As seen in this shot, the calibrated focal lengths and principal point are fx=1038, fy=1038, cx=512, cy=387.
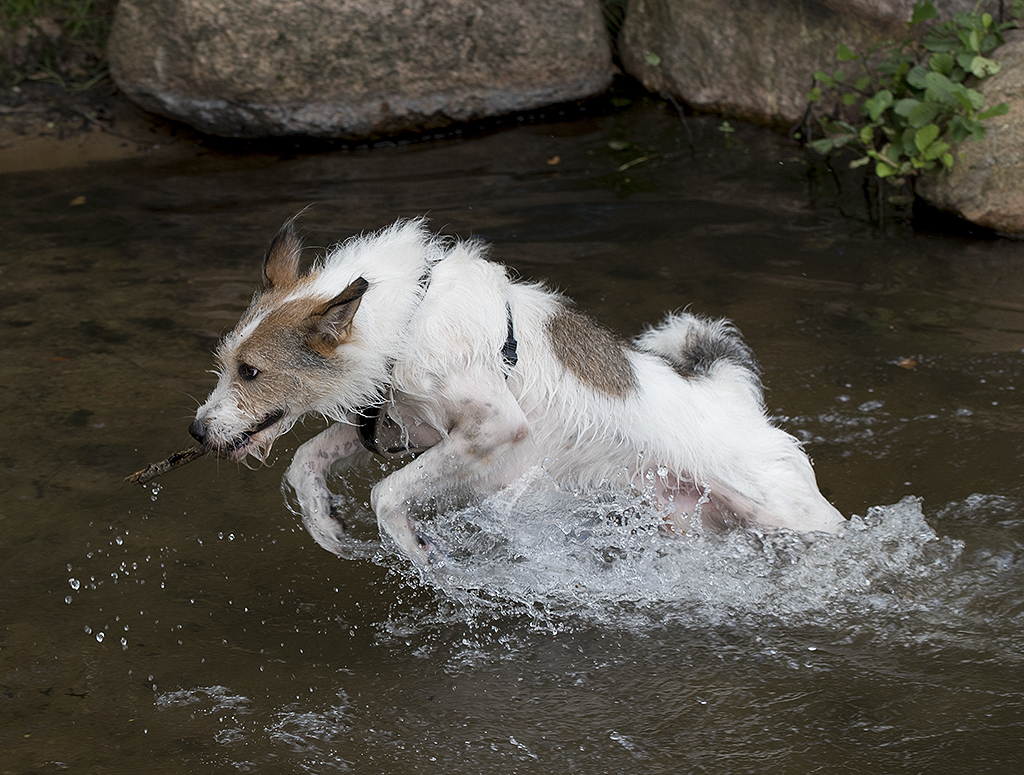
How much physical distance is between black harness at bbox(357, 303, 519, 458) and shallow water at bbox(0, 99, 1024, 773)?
1.38 ft

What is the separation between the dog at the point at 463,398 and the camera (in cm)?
370

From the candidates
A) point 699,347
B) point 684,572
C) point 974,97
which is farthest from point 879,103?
point 684,572

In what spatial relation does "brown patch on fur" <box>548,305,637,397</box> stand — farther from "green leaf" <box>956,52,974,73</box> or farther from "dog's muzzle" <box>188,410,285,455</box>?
"green leaf" <box>956,52,974,73</box>

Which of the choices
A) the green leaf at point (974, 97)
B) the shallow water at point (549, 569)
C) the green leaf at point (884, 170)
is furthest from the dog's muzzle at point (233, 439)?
the green leaf at point (974, 97)

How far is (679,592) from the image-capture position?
13.2 feet

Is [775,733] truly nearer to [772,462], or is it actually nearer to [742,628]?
[742,628]

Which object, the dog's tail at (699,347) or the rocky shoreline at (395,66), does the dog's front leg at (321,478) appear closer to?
the dog's tail at (699,347)

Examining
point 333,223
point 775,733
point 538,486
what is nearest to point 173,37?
point 333,223

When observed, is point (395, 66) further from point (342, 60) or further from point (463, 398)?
point (463, 398)

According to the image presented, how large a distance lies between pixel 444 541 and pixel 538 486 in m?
0.48

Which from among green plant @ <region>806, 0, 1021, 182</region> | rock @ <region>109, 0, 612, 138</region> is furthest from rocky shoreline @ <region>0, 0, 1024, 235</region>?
green plant @ <region>806, 0, 1021, 182</region>

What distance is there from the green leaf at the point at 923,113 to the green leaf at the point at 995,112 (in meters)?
0.27

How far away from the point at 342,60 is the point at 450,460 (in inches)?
206

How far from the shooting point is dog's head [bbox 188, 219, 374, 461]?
365 centimetres
